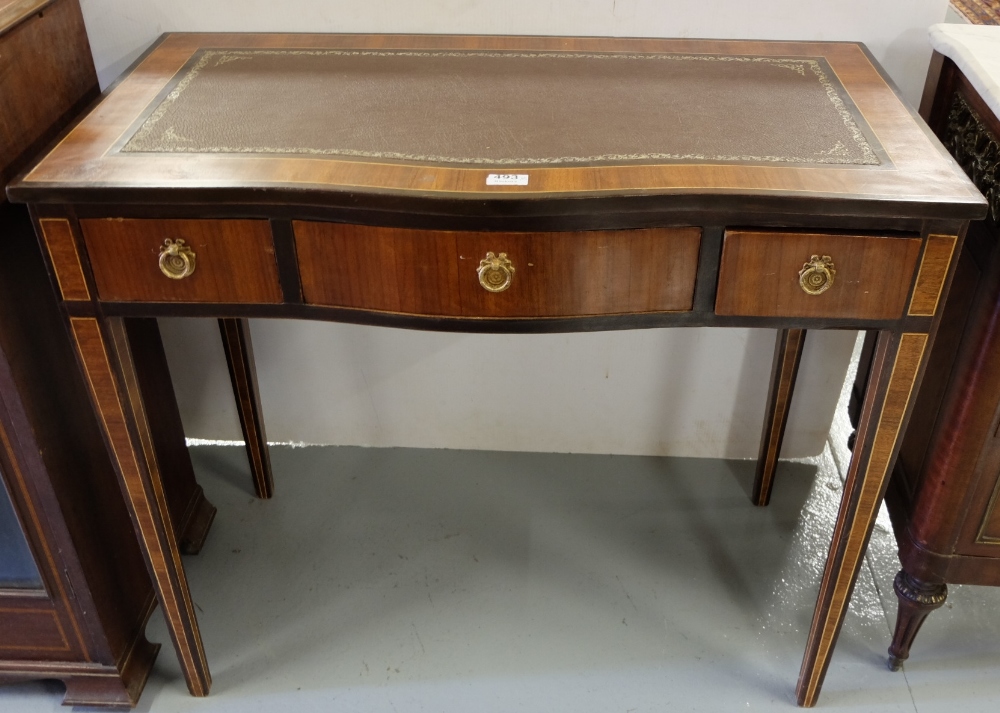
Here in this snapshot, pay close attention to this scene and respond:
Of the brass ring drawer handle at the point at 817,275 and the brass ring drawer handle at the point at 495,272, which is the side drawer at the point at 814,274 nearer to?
the brass ring drawer handle at the point at 817,275

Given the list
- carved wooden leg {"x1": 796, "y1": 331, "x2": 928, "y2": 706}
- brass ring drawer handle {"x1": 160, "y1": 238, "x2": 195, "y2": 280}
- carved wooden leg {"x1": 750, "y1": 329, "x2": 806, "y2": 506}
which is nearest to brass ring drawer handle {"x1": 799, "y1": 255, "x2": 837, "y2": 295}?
carved wooden leg {"x1": 796, "y1": 331, "x2": 928, "y2": 706}

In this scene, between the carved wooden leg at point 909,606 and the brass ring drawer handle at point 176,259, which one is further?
the carved wooden leg at point 909,606

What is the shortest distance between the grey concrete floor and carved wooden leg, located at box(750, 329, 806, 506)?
55 millimetres

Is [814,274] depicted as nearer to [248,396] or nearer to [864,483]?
[864,483]

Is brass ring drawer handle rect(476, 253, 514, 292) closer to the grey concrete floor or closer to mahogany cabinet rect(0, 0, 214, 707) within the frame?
mahogany cabinet rect(0, 0, 214, 707)

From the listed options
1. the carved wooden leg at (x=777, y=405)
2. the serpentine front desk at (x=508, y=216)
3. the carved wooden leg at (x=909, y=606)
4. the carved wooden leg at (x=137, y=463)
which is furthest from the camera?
the carved wooden leg at (x=777, y=405)

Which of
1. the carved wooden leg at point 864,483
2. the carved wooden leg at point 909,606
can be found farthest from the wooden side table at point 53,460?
the carved wooden leg at point 909,606

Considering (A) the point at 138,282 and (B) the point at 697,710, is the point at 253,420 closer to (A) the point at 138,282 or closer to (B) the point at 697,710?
(A) the point at 138,282

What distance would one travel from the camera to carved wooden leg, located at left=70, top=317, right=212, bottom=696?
0.99m

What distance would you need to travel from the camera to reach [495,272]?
0.90 meters

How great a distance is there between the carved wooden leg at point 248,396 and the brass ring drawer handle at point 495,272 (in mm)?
658

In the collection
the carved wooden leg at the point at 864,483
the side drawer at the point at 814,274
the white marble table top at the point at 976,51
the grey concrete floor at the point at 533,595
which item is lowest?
the grey concrete floor at the point at 533,595

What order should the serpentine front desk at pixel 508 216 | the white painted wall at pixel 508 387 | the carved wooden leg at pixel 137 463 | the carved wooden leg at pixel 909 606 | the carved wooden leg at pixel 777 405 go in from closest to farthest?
the serpentine front desk at pixel 508 216
the carved wooden leg at pixel 137 463
the carved wooden leg at pixel 909 606
the carved wooden leg at pixel 777 405
the white painted wall at pixel 508 387

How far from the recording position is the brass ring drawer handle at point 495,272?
89cm
